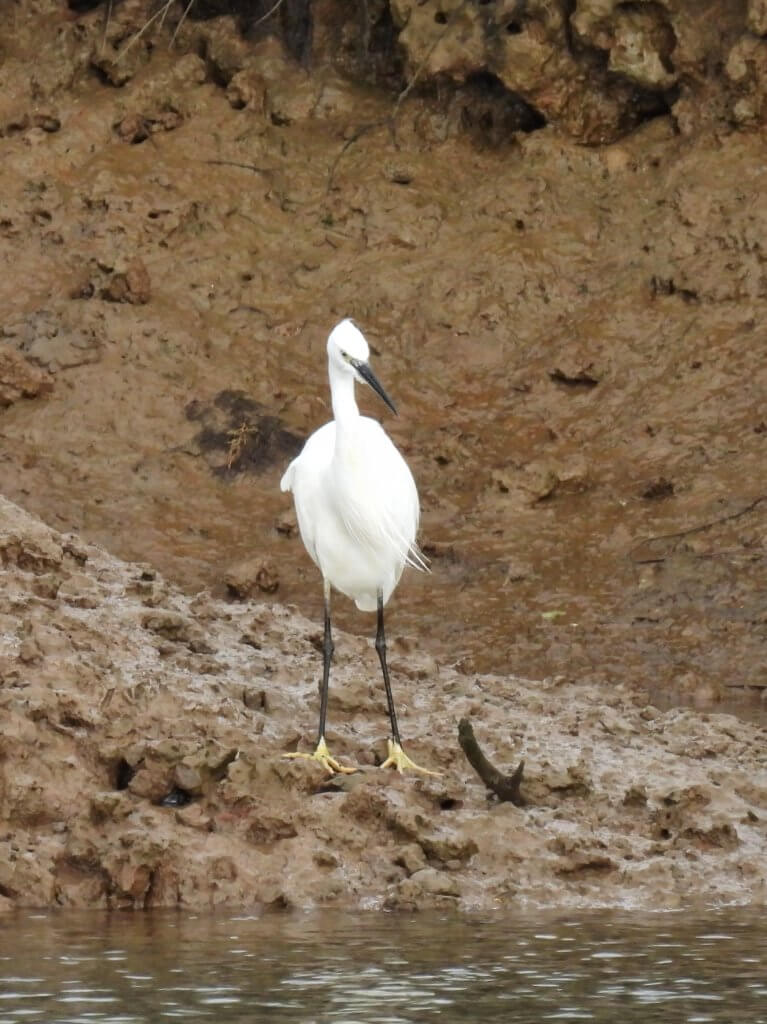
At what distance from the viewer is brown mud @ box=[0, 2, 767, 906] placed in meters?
8.37

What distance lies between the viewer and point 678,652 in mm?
11844

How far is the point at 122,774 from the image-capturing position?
7.69 metres

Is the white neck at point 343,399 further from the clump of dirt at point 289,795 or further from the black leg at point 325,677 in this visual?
the clump of dirt at point 289,795

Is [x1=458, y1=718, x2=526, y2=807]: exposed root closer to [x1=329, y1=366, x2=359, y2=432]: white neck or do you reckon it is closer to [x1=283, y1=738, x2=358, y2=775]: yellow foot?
[x1=283, y1=738, x2=358, y2=775]: yellow foot

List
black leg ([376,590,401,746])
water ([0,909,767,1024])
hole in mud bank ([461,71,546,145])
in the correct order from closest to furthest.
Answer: water ([0,909,767,1024])
black leg ([376,590,401,746])
hole in mud bank ([461,71,546,145])

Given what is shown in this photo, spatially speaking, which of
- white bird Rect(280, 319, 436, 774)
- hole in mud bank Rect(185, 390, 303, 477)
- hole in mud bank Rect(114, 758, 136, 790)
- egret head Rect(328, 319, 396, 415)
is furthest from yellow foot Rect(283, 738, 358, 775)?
hole in mud bank Rect(185, 390, 303, 477)

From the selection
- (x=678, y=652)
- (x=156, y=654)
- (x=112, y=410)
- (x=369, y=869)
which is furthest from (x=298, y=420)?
(x=369, y=869)

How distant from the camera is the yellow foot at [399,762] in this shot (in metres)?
8.20

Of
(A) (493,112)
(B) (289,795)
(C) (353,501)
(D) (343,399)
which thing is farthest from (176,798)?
(A) (493,112)

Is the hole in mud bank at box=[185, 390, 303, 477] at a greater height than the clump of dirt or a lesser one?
greater

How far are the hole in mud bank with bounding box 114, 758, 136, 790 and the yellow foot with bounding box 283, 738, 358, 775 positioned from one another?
70cm

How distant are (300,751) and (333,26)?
9.62 m

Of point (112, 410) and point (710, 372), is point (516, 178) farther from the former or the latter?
point (112, 410)

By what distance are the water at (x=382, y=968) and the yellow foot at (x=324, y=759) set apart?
38.0 inches
